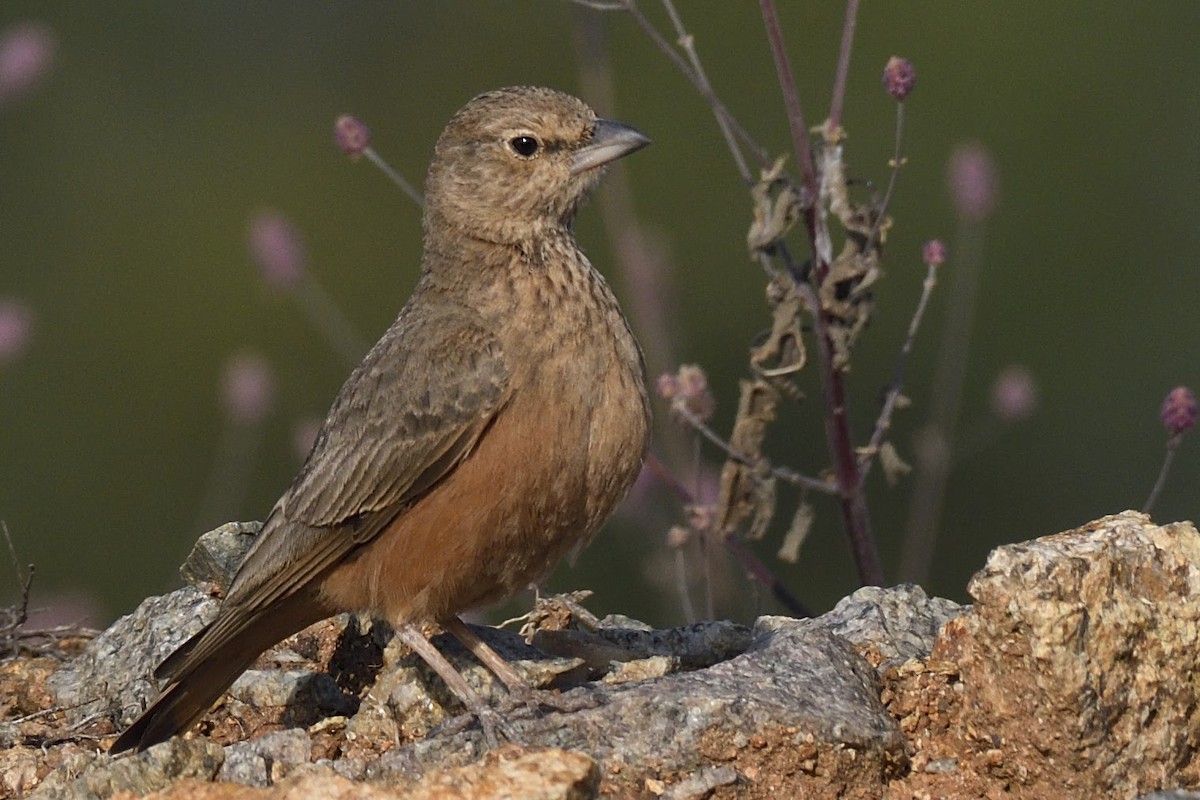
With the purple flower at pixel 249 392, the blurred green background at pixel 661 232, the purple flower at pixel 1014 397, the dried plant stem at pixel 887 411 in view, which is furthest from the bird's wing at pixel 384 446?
the blurred green background at pixel 661 232

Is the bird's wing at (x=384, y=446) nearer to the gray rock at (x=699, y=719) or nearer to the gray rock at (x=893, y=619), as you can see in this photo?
the gray rock at (x=699, y=719)

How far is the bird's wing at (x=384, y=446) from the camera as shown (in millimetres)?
6258

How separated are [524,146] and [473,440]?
102 centimetres

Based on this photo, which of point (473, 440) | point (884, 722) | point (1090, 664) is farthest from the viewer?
point (473, 440)

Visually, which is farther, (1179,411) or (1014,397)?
(1014,397)

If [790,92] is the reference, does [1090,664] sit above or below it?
below

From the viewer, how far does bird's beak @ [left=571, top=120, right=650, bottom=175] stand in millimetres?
6652

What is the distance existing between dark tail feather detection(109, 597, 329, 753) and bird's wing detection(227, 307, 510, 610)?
87 mm

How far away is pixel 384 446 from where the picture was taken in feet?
21.1

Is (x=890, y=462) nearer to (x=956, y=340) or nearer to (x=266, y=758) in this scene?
(x=266, y=758)

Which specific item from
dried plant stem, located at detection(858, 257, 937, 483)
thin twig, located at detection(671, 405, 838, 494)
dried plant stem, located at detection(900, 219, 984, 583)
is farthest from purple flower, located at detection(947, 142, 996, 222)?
dried plant stem, located at detection(900, 219, 984, 583)

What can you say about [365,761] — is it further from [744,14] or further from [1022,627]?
[744,14]

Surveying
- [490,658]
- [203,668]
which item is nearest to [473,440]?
[490,658]

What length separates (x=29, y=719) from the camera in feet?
21.1
